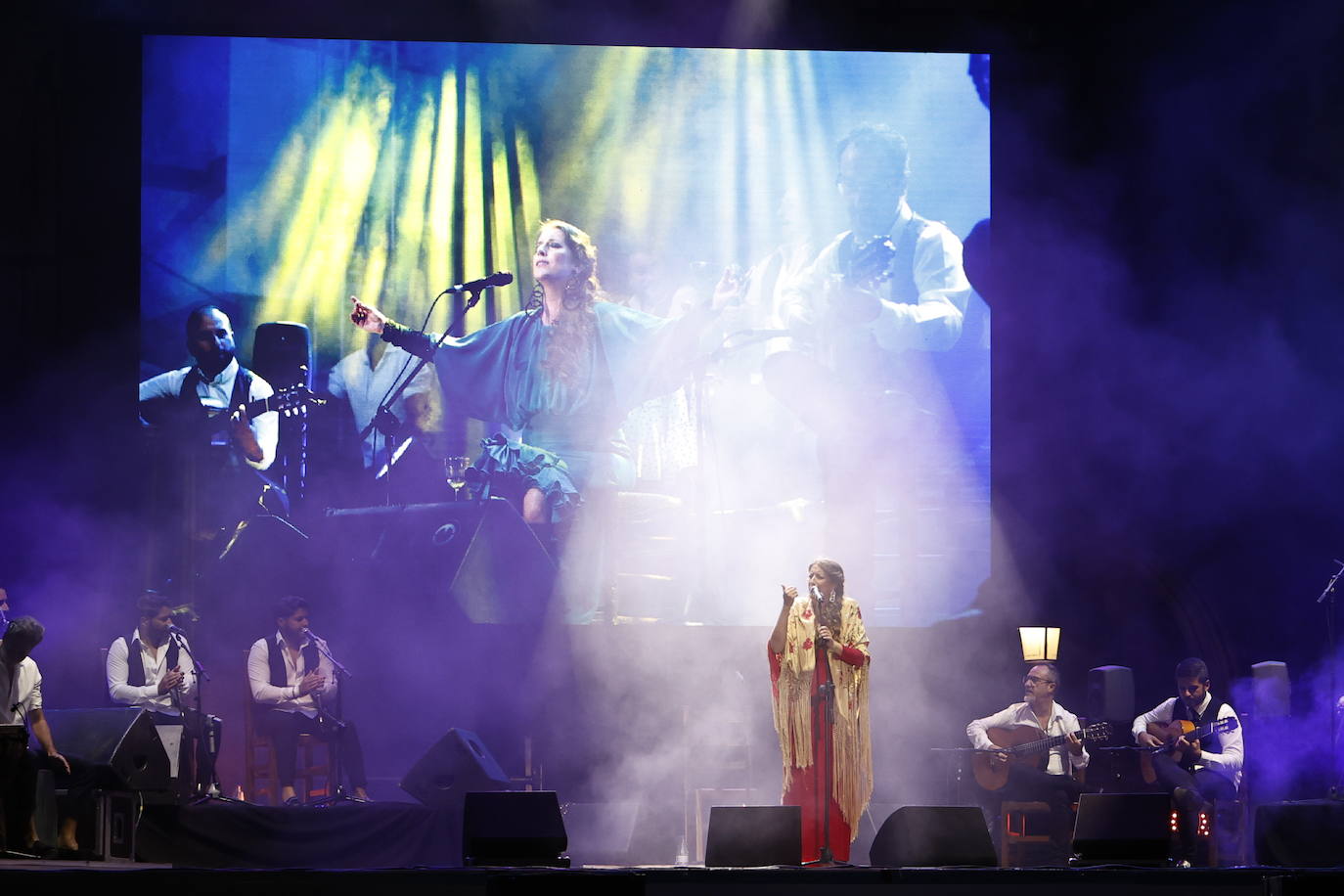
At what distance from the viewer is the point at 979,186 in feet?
28.0

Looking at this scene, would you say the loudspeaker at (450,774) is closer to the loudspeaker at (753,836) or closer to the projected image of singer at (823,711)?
the projected image of singer at (823,711)

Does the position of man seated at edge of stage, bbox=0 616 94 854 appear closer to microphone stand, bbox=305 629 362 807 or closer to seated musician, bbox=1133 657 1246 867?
microphone stand, bbox=305 629 362 807

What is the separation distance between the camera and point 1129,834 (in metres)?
5.21

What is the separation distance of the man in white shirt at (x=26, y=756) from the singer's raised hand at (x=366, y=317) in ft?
9.03

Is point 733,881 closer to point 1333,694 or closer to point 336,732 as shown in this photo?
point 336,732

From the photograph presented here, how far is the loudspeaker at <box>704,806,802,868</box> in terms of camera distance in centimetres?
521

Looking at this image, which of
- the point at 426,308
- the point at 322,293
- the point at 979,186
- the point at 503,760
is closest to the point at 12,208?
the point at 322,293

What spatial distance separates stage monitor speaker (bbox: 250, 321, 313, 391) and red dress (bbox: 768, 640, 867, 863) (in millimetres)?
3580

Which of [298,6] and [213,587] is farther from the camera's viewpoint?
[298,6]

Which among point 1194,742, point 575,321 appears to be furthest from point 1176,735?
point 575,321

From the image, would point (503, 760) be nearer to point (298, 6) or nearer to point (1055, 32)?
point (298, 6)

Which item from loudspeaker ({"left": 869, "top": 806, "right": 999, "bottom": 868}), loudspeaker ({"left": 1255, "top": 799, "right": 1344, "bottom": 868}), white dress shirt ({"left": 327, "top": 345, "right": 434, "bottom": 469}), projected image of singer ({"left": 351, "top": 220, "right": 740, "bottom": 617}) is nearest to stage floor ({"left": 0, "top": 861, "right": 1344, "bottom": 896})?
loudspeaker ({"left": 869, "top": 806, "right": 999, "bottom": 868})

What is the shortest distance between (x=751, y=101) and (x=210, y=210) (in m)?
3.13

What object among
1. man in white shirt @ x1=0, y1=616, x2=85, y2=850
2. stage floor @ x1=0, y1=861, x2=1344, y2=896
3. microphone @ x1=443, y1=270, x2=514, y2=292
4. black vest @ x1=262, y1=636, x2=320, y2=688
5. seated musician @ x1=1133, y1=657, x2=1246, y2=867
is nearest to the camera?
stage floor @ x1=0, y1=861, x2=1344, y2=896
